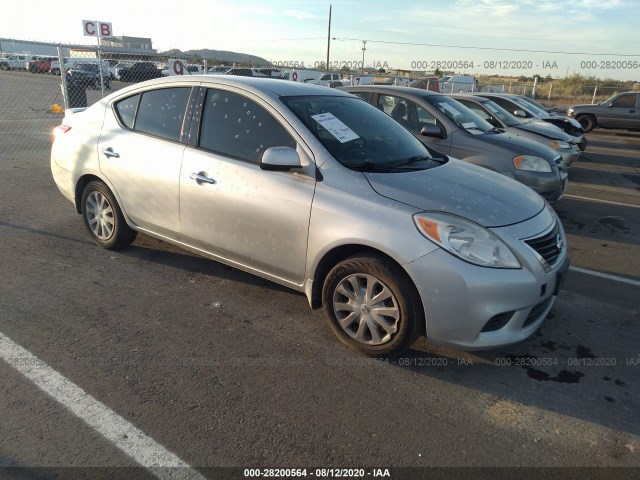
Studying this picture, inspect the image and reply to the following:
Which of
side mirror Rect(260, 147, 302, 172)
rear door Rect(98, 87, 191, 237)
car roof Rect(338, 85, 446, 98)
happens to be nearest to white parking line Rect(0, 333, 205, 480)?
rear door Rect(98, 87, 191, 237)

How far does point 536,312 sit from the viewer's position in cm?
310

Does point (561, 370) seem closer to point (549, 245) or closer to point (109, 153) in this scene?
point (549, 245)

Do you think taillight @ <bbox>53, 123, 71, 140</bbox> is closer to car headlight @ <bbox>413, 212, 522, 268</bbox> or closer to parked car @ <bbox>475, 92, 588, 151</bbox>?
car headlight @ <bbox>413, 212, 522, 268</bbox>

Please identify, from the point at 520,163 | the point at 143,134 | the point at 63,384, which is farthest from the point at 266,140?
the point at 520,163

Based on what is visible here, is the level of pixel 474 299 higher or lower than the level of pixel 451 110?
lower

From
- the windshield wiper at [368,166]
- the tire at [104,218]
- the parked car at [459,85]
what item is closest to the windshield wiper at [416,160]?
the windshield wiper at [368,166]

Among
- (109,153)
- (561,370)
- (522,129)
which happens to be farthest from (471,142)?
(109,153)

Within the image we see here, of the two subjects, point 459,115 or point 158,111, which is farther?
point 459,115

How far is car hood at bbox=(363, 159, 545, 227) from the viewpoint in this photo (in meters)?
3.02

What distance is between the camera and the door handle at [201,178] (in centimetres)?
367

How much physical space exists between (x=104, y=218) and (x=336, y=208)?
109 inches

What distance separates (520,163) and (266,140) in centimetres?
414

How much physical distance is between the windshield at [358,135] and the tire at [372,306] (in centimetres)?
74

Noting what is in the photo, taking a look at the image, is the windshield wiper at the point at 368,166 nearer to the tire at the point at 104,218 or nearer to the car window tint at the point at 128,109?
the car window tint at the point at 128,109
